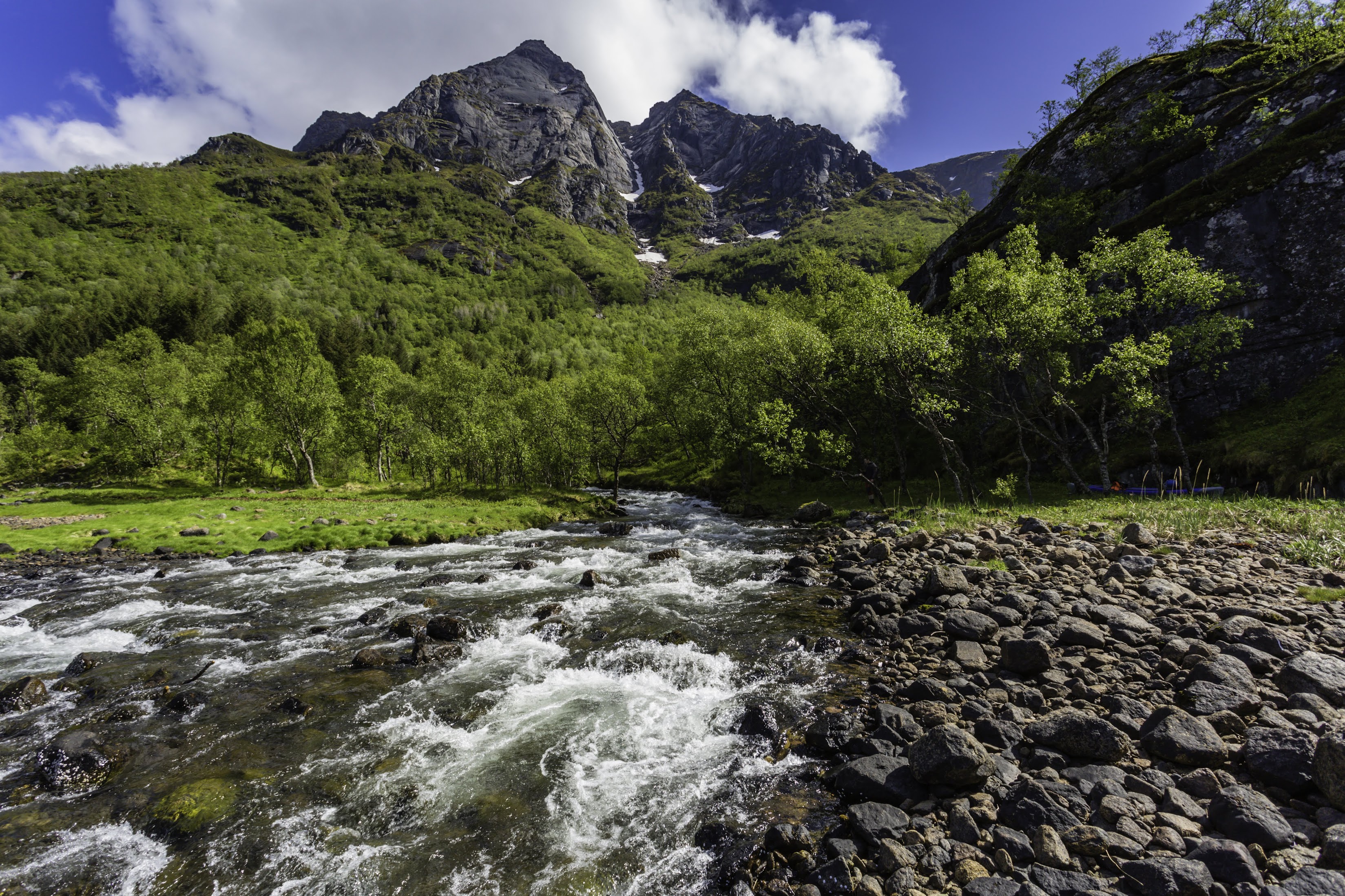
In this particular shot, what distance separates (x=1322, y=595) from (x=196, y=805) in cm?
2418

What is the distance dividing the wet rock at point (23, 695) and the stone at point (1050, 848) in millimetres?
22724

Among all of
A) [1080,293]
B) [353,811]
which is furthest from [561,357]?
[353,811]

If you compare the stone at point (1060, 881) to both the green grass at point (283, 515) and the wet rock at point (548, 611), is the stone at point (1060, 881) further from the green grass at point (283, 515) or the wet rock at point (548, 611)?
the green grass at point (283, 515)

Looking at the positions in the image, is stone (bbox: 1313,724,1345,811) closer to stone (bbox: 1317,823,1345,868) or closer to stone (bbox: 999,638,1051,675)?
stone (bbox: 1317,823,1345,868)

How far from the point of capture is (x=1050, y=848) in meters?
5.94

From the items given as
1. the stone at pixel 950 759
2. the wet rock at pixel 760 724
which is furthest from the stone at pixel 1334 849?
the wet rock at pixel 760 724

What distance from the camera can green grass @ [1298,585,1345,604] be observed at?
10.9m

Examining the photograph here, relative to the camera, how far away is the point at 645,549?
30.3 m

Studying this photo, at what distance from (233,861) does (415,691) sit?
5.63 metres

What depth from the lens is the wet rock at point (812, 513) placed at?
36.8m

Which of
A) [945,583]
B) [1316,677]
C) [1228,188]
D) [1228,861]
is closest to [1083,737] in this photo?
[1228,861]

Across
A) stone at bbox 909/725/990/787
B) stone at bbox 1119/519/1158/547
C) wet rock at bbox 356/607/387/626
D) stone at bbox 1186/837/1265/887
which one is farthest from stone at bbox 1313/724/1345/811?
wet rock at bbox 356/607/387/626

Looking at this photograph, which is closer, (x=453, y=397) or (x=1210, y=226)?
(x=1210, y=226)

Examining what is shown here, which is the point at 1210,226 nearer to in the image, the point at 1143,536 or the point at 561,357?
the point at 1143,536
